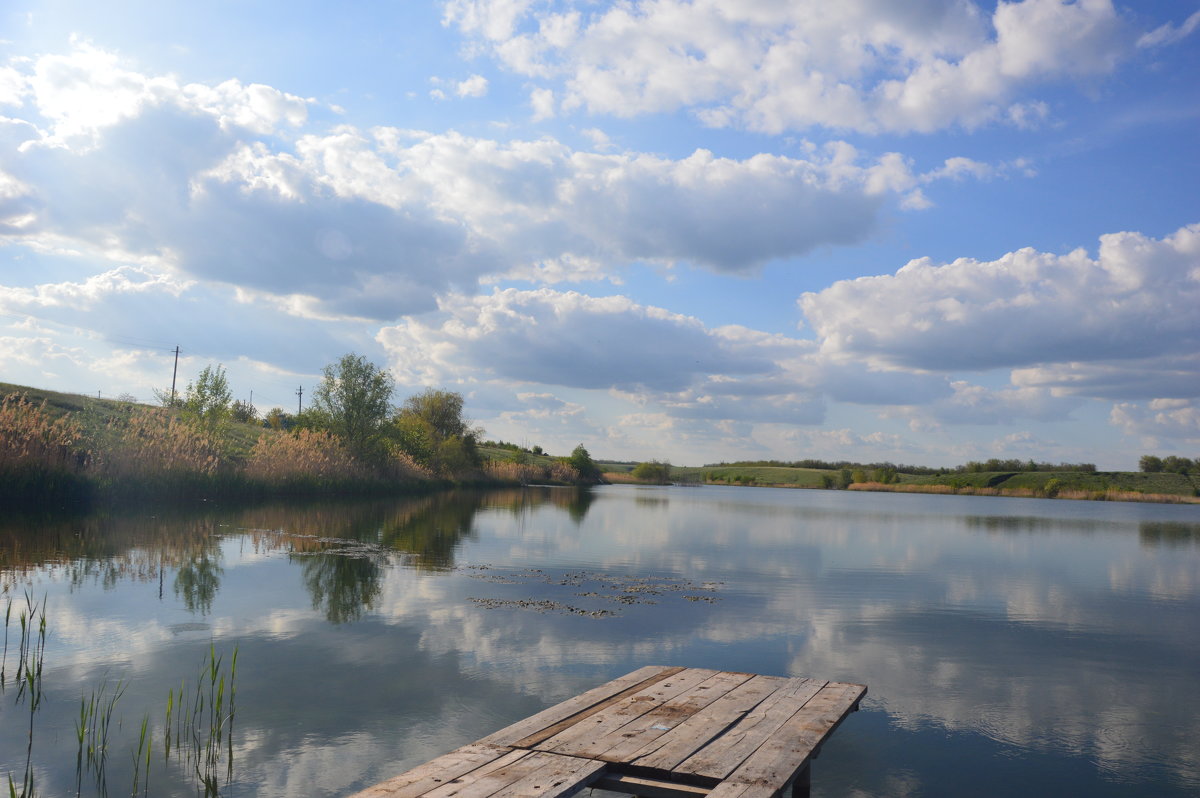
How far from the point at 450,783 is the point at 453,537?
18103 millimetres

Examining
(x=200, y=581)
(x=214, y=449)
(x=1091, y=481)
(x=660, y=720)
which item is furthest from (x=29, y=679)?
(x=1091, y=481)

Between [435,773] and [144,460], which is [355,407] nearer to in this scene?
[144,460]

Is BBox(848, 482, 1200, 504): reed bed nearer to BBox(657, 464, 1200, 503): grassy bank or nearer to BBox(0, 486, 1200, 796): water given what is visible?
BBox(657, 464, 1200, 503): grassy bank

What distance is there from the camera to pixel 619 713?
5418 mm

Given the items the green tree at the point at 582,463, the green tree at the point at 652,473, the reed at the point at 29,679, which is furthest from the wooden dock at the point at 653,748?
the green tree at the point at 652,473

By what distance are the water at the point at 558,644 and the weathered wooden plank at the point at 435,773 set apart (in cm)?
108

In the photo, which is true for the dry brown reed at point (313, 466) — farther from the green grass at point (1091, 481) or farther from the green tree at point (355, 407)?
the green grass at point (1091, 481)

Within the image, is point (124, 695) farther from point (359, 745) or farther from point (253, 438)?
point (253, 438)

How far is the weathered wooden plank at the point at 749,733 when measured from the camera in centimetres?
445

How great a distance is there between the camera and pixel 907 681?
835cm

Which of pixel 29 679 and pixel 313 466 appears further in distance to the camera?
pixel 313 466

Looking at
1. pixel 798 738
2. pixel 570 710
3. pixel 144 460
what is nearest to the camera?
pixel 798 738

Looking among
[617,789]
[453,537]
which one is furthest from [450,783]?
[453,537]

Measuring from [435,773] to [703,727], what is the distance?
1.85 m
